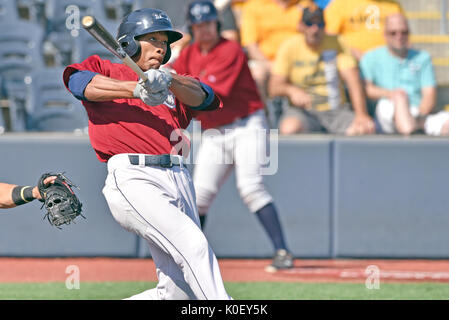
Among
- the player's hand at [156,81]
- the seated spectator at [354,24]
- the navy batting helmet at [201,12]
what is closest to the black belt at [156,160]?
the player's hand at [156,81]

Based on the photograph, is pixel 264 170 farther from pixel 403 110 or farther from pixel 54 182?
pixel 54 182

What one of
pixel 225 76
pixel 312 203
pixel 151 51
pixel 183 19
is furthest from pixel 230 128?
pixel 151 51

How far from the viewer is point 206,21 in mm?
7078

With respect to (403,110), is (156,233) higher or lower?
lower

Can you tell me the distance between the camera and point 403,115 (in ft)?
26.7

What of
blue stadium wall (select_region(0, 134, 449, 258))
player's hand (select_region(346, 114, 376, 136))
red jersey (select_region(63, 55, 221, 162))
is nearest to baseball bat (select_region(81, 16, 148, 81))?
red jersey (select_region(63, 55, 221, 162))

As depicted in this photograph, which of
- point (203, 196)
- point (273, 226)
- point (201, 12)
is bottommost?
point (273, 226)

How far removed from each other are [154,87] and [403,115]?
4.98 metres

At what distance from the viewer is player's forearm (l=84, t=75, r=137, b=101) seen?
3.77m

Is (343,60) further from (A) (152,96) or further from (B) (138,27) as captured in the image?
(A) (152,96)

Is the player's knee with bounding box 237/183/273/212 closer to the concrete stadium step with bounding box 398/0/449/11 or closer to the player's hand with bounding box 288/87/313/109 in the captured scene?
the player's hand with bounding box 288/87/313/109

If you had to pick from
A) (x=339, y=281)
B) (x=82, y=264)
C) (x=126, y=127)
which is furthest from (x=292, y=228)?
(x=126, y=127)

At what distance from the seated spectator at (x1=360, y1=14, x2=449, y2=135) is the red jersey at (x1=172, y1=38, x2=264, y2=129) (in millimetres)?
1735

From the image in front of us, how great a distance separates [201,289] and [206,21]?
148 inches
